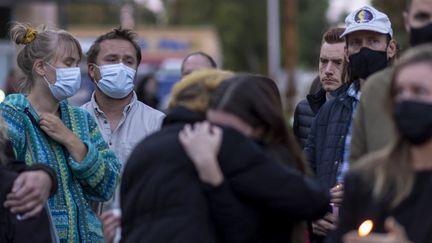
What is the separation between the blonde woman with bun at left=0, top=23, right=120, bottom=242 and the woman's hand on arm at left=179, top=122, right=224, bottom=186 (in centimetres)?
200

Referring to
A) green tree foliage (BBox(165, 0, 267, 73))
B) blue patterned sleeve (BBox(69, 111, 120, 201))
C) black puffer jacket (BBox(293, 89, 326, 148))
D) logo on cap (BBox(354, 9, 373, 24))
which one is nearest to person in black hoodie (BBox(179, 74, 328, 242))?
logo on cap (BBox(354, 9, 373, 24))

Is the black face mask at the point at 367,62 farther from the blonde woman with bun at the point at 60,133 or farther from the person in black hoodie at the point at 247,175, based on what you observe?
the blonde woman with bun at the point at 60,133

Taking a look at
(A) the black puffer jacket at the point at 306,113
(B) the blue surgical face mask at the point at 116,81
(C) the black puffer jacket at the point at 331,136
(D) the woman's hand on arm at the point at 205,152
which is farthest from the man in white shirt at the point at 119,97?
(D) the woman's hand on arm at the point at 205,152

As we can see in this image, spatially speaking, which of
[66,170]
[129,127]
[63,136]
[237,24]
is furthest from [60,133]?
[237,24]

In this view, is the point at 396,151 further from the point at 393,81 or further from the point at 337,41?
the point at 337,41

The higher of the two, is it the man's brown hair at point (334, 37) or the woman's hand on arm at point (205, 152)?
the woman's hand on arm at point (205, 152)

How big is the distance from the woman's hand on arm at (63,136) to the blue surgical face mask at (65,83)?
0.91 feet

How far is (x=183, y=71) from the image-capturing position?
395 inches

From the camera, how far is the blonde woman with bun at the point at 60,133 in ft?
22.4

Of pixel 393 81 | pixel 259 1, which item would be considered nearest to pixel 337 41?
pixel 393 81

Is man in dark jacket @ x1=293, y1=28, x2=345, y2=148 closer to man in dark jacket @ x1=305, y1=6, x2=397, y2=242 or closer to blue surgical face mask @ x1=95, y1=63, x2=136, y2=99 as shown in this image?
man in dark jacket @ x1=305, y1=6, x2=397, y2=242

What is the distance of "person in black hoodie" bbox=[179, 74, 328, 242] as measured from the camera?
4855 millimetres

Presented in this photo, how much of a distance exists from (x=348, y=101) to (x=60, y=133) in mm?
1651

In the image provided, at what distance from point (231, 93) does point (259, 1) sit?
68.4 metres
